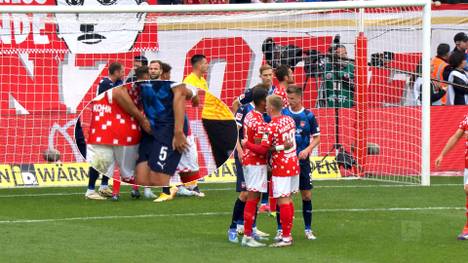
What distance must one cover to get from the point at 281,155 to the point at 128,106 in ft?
11.5

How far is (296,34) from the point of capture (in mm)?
22297

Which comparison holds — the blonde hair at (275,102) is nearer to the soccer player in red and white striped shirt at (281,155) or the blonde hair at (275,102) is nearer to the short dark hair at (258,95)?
the soccer player in red and white striped shirt at (281,155)

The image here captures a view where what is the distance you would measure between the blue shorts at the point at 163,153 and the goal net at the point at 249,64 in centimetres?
468

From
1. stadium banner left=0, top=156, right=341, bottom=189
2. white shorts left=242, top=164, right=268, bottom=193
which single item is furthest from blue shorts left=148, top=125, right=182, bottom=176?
stadium banner left=0, top=156, right=341, bottom=189

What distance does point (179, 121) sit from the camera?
55.6 ft

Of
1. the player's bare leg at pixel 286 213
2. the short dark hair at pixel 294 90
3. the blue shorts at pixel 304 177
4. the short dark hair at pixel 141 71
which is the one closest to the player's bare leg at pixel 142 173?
the short dark hair at pixel 141 71

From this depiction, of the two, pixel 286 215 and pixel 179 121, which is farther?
pixel 179 121

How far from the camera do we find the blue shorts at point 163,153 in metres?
16.6

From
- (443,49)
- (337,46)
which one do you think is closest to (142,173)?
(337,46)

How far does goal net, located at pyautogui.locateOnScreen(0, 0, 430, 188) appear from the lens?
21.5 metres

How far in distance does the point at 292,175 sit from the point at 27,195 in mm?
7098

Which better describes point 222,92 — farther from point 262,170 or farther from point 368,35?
point 262,170

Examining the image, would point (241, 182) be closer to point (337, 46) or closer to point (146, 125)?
point (146, 125)

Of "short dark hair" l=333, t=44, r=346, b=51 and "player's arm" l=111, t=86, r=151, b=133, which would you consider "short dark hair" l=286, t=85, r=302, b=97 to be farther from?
"short dark hair" l=333, t=44, r=346, b=51
